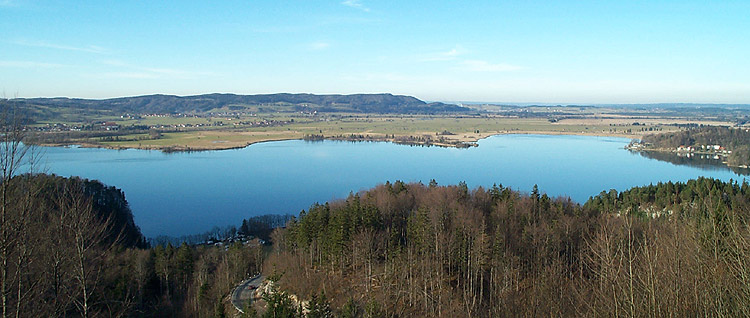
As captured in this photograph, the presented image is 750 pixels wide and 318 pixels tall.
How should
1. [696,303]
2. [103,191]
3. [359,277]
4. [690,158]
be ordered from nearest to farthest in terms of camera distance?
1. [696,303]
2. [359,277]
3. [103,191]
4. [690,158]

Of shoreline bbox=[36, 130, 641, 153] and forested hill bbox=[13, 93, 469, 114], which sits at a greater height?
forested hill bbox=[13, 93, 469, 114]

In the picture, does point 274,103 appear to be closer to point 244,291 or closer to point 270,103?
point 270,103

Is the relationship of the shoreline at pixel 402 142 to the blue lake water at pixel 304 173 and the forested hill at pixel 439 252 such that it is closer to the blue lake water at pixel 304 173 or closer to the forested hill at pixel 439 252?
the blue lake water at pixel 304 173

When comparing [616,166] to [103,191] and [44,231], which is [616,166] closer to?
[103,191]

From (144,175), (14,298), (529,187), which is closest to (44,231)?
(14,298)

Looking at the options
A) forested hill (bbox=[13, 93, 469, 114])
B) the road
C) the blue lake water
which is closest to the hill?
forested hill (bbox=[13, 93, 469, 114])

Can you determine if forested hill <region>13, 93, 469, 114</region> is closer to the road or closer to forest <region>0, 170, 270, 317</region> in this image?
forest <region>0, 170, 270, 317</region>

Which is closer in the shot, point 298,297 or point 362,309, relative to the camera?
point 362,309
